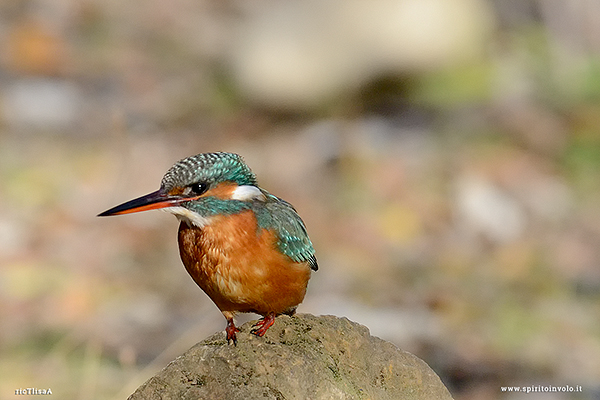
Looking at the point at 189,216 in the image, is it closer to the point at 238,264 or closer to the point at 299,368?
the point at 238,264

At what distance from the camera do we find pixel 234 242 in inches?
158

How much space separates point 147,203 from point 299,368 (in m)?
0.93

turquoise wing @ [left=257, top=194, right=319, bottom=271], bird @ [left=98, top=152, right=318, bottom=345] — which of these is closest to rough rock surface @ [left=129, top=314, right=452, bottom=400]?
bird @ [left=98, top=152, right=318, bottom=345]

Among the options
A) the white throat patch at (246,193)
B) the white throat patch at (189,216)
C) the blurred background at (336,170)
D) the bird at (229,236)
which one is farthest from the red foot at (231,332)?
the blurred background at (336,170)

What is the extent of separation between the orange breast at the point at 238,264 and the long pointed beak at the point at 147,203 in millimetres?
215

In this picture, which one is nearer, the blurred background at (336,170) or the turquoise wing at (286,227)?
the turquoise wing at (286,227)

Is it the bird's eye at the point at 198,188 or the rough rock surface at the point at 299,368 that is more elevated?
the bird's eye at the point at 198,188

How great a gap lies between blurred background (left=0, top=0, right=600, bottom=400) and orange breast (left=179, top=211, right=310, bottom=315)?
1.07m

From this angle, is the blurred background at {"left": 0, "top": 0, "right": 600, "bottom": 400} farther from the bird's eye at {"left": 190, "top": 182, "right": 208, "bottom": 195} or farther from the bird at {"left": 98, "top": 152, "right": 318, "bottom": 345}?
the bird's eye at {"left": 190, "top": 182, "right": 208, "bottom": 195}

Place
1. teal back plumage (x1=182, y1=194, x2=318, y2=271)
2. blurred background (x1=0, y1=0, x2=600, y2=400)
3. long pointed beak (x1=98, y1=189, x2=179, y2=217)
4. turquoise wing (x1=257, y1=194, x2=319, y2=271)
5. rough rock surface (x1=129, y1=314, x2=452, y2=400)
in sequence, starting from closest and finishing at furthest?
rough rock surface (x1=129, y1=314, x2=452, y2=400), long pointed beak (x1=98, y1=189, x2=179, y2=217), teal back plumage (x1=182, y1=194, x2=318, y2=271), turquoise wing (x1=257, y1=194, x2=319, y2=271), blurred background (x1=0, y1=0, x2=600, y2=400)

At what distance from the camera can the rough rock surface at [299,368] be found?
11.8ft

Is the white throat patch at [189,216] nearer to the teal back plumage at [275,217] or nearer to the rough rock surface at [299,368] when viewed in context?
the teal back plumage at [275,217]

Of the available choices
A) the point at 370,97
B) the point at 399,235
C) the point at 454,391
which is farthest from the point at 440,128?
the point at 454,391

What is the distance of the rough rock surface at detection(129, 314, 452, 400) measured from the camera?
3586 millimetres
